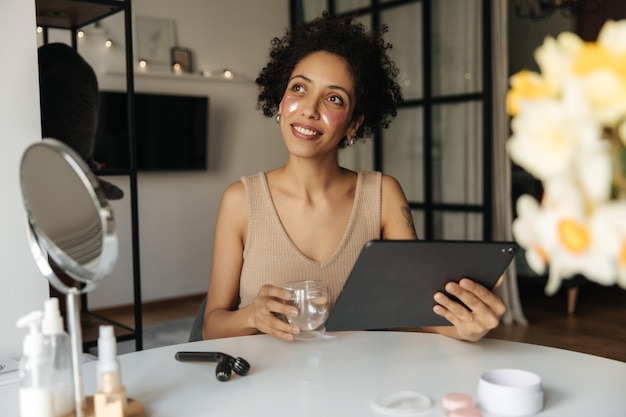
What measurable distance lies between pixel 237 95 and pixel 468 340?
452 cm

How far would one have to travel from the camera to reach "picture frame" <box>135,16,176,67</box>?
4.99 m

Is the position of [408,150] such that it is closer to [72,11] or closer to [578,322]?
[578,322]

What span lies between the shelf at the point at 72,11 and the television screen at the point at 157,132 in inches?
96.8

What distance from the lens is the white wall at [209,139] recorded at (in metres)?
4.82

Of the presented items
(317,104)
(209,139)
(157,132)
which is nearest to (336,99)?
(317,104)

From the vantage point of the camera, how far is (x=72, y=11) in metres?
2.12

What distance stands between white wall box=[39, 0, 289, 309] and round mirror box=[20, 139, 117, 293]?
4.02 metres

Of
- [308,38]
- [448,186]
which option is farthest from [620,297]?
[308,38]

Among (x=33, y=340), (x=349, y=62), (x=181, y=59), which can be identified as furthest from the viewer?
(x=181, y=59)

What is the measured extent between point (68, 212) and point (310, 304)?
50 cm

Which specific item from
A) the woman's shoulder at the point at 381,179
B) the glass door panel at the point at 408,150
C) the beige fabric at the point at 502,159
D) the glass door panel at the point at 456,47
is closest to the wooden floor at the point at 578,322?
the beige fabric at the point at 502,159

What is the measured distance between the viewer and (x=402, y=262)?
1.08 metres

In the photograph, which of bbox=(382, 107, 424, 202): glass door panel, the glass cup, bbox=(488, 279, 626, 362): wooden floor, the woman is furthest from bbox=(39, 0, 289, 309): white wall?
the glass cup

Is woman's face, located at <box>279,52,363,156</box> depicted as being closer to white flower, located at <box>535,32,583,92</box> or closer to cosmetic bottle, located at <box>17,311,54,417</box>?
cosmetic bottle, located at <box>17,311,54,417</box>
